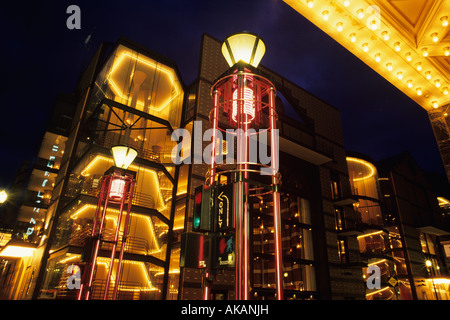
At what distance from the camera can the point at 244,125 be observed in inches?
170

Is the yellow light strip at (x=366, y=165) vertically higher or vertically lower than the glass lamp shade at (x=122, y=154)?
higher

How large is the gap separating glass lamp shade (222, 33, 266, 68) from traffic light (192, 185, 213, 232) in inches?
105

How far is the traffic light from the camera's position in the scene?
3600 millimetres

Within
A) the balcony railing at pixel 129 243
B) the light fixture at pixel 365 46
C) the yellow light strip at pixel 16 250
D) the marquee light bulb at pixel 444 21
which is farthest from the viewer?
the yellow light strip at pixel 16 250

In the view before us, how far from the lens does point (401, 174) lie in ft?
97.6

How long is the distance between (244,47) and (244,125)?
172 cm

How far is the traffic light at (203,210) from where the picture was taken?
3.60 m

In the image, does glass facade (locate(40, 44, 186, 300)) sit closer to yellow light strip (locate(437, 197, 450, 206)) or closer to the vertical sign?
the vertical sign

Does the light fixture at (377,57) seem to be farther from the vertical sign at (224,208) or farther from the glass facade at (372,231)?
the glass facade at (372,231)

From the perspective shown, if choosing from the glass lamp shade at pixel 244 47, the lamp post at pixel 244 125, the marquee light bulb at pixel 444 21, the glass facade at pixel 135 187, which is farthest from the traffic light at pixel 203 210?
the glass facade at pixel 135 187

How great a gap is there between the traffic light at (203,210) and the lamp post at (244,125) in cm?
27

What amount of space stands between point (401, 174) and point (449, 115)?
28.0 m

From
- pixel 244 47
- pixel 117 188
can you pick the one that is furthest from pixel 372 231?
pixel 244 47
